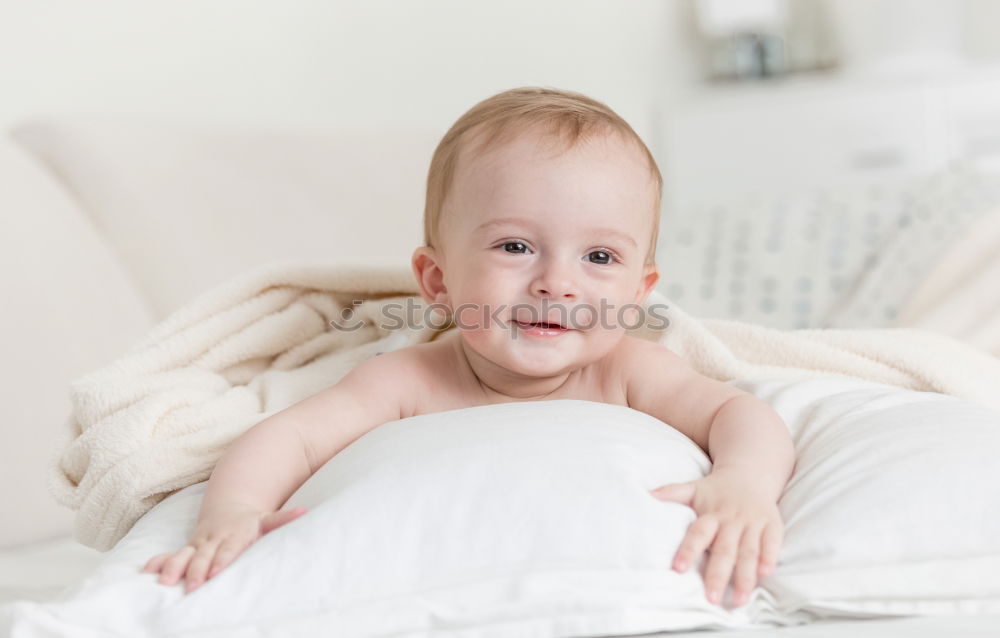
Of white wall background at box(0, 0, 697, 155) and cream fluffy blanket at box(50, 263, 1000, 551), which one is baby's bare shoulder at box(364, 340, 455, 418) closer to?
cream fluffy blanket at box(50, 263, 1000, 551)

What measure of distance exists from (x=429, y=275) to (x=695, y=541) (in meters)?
0.48

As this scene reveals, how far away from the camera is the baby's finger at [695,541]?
765mm

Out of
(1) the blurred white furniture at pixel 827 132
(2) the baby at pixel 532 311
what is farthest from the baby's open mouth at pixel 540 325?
(1) the blurred white furniture at pixel 827 132

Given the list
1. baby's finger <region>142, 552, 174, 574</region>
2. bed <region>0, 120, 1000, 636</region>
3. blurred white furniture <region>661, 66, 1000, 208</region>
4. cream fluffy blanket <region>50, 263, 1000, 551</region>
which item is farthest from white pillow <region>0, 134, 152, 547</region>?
blurred white furniture <region>661, 66, 1000, 208</region>

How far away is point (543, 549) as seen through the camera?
756 millimetres

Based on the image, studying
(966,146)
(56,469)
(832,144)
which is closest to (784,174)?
(832,144)

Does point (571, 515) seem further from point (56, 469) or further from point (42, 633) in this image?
point (56, 469)

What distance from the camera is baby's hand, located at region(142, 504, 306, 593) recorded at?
2.55 feet

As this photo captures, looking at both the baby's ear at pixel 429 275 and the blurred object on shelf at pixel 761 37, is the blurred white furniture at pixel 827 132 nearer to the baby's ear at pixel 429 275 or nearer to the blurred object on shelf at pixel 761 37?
the blurred object on shelf at pixel 761 37

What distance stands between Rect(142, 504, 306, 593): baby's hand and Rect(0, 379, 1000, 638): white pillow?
0.02 m

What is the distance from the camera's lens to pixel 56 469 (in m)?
1.12

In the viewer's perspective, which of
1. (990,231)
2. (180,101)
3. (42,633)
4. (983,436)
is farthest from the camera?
(180,101)

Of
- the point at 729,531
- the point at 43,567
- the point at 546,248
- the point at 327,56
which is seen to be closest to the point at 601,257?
the point at 546,248

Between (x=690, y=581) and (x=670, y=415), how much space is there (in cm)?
32
